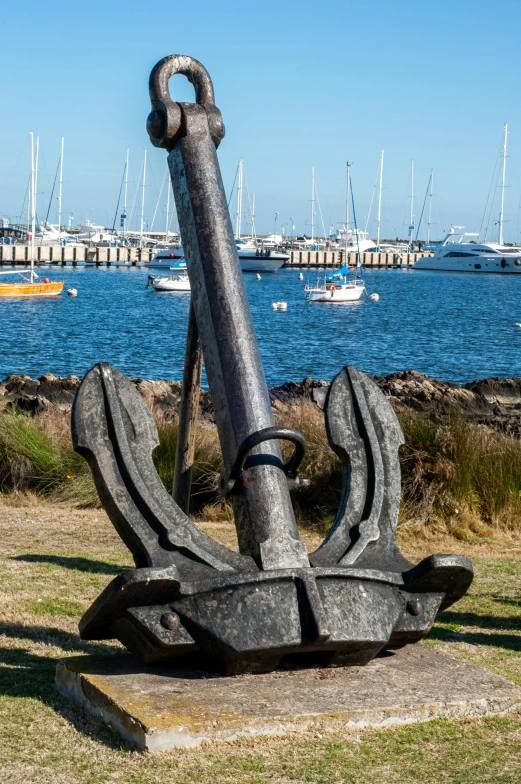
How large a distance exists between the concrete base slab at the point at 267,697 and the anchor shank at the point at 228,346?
1.61 ft

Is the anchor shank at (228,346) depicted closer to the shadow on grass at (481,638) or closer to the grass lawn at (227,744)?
the grass lawn at (227,744)

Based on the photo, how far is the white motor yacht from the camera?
10131 centimetres

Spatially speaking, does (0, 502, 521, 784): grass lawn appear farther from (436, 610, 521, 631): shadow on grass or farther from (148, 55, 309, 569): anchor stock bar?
(148, 55, 309, 569): anchor stock bar

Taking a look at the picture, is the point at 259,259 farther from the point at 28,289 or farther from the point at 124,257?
the point at 28,289

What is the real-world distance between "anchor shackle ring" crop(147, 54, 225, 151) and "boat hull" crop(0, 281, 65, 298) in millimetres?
51493

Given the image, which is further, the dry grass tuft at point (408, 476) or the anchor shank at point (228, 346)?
the dry grass tuft at point (408, 476)

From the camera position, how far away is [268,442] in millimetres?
4309

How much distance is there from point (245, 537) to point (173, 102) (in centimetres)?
207

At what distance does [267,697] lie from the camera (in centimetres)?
396

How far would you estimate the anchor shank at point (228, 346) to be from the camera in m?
4.12

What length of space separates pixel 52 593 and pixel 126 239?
114 metres

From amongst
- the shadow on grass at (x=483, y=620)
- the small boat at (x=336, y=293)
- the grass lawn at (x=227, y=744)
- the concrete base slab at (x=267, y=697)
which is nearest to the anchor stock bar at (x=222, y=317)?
the concrete base slab at (x=267, y=697)

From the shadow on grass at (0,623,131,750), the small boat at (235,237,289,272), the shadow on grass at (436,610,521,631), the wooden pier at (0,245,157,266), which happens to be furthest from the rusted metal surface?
the small boat at (235,237,289,272)

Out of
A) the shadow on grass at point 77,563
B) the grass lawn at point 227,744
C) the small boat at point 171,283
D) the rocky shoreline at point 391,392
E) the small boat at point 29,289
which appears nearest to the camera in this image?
the grass lawn at point 227,744
